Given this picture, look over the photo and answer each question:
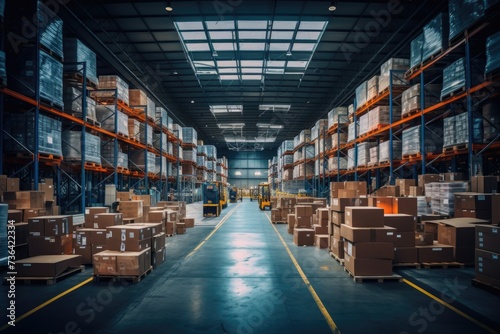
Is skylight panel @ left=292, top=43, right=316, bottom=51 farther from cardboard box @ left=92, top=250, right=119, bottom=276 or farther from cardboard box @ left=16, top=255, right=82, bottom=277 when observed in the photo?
cardboard box @ left=16, top=255, right=82, bottom=277

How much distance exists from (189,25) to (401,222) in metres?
10.1

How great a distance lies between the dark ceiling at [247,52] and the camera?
10586 mm

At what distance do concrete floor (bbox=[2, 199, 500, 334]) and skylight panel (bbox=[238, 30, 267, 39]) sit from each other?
30.4 feet

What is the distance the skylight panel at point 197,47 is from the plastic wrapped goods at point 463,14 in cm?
918

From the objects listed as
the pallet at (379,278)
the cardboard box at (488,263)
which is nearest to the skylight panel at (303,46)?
the pallet at (379,278)

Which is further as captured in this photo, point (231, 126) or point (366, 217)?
point (231, 126)

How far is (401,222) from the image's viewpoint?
6332 millimetres

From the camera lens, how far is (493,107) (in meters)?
7.28

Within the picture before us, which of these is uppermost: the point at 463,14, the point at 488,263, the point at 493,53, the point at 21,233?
the point at 463,14

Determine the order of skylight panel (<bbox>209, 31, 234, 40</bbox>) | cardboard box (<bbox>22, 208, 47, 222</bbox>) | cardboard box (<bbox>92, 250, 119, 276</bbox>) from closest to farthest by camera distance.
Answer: cardboard box (<bbox>92, 250, 119, 276</bbox>) → cardboard box (<bbox>22, 208, 47, 222</bbox>) → skylight panel (<bbox>209, 31, 234, 40</bbox>)

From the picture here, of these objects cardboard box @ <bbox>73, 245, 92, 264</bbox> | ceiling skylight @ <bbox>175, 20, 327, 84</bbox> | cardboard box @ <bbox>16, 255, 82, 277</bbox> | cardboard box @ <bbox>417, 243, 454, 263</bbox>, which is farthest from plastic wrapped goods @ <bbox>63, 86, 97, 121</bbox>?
cardboard box @ <bbox>417, 243, 454, 263</bbox>

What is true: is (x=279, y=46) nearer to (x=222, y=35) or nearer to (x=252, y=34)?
(x=252, y=34)

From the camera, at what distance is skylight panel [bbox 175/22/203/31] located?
11.7 metres

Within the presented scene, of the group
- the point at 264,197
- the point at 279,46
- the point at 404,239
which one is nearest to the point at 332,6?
the point at 279,46
